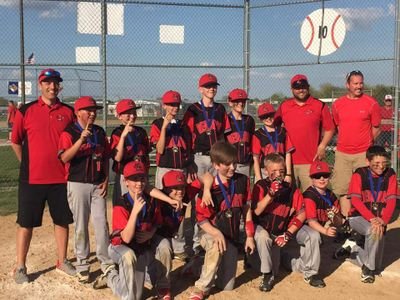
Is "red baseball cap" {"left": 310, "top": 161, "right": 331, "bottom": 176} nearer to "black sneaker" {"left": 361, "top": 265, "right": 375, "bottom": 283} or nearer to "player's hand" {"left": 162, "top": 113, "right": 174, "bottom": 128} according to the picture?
"black sneaker" {"left": 361, "top": 265, "right": 375, "bottom": 283}

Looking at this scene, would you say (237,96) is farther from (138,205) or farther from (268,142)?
(138,205)

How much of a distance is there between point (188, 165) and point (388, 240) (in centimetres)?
299

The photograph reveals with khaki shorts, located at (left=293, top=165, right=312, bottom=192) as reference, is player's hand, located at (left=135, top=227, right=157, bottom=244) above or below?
below

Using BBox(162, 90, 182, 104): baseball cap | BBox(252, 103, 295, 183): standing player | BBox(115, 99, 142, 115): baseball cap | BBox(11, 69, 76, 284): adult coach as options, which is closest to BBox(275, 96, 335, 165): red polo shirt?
BBox(252, 103, 295, 183): standing player

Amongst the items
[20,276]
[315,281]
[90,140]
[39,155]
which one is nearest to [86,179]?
[90,140]

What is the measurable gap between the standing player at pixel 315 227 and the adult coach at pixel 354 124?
1271 millimetres

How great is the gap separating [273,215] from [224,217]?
612 mm

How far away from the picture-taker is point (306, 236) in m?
4.79

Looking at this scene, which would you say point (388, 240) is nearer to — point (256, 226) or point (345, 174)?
point (345, 174)

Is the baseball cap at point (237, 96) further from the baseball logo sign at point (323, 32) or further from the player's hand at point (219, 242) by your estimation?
the baseball logo sign at point (323, 32)

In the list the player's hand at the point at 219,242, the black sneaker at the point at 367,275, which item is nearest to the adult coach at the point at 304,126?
the black sneaker at the point at 367,275

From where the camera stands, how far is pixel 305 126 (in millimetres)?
5648

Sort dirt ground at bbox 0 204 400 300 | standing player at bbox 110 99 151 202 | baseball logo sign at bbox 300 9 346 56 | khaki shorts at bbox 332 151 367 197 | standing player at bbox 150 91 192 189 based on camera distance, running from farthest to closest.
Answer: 1. baseball logo sign at bbox 300 9 346 56
2. khaki shorts at bbox 332 151 367 197
3. standing player at bbox 150 91 192 189
4. standing player at bbox 110 99 151 202
5. dirt ground at bbox 0 204 400 300

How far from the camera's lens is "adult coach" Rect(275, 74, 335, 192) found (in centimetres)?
566
